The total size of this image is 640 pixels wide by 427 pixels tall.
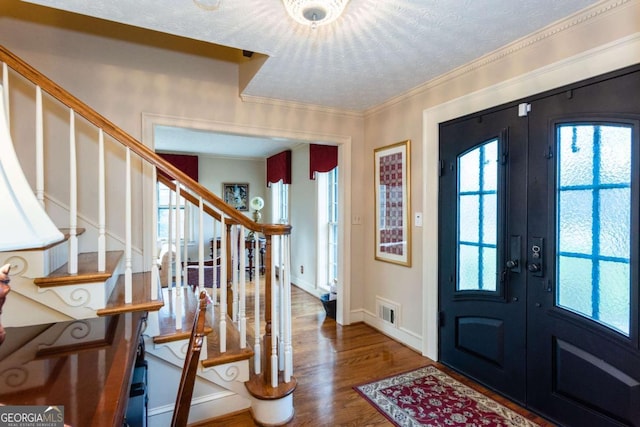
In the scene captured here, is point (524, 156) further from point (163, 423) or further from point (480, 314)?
point (163, 423)

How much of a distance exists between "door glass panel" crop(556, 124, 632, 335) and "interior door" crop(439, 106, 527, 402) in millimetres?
233

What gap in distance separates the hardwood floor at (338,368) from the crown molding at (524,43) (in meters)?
2.30

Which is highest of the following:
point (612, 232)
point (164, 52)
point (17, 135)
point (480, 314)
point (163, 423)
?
point (164, 52)

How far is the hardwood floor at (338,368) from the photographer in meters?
1.99

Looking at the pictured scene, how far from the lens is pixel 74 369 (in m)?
0.93

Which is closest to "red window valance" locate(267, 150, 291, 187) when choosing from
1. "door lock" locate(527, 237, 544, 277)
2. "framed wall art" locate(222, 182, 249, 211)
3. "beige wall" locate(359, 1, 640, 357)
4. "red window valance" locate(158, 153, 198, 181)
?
"framed wall art" locate(222, 182, 249, 211)

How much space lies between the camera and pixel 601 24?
5.63 ft

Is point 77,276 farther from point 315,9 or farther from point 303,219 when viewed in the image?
point 303,219

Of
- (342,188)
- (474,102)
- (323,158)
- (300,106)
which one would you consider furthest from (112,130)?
(323,158)

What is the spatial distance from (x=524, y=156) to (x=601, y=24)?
0.75 meters

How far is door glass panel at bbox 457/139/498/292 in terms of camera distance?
228cm

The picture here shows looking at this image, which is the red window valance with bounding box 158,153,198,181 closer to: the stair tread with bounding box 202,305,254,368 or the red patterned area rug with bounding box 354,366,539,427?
the stair tread with bounding box 202,305,254,368

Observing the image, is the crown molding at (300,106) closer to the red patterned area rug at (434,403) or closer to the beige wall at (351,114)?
the beige wall at (351,114)

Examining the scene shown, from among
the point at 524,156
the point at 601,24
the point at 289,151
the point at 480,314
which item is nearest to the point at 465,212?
the point at 524,156
